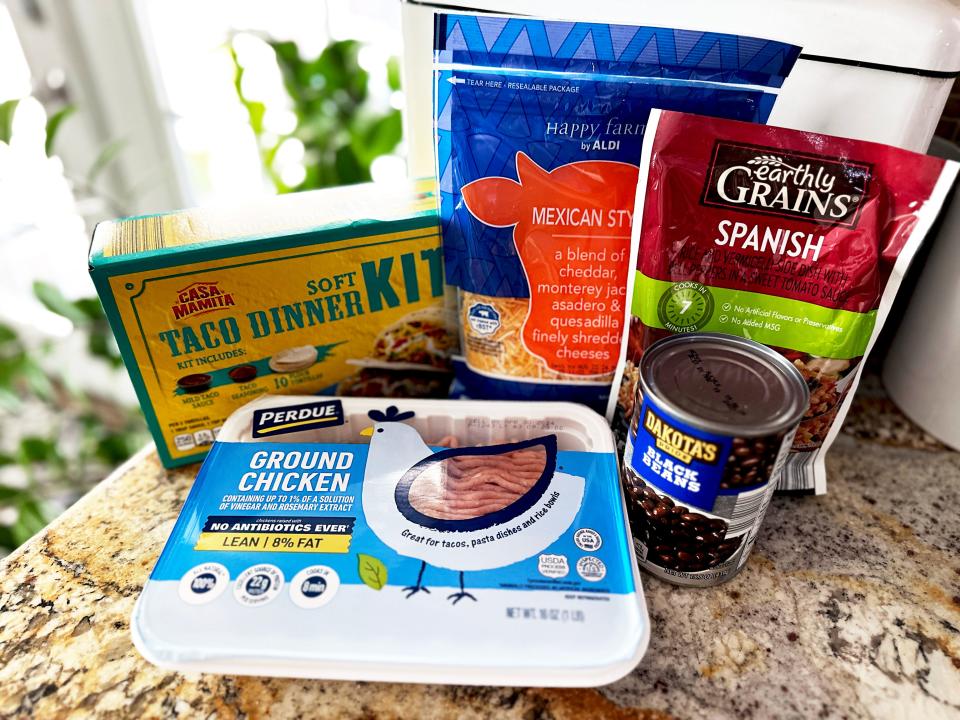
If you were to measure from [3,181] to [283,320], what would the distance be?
0.93m

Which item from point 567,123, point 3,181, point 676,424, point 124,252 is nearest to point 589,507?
point 676,424

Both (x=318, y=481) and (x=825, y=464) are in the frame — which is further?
(x=825, y=464)

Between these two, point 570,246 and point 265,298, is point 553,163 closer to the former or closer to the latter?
point 570,246

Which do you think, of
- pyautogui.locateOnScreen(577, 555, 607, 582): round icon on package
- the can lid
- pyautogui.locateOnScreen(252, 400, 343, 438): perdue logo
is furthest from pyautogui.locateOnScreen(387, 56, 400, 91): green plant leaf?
pyautogui.locateOnScreen(577, 555, 607, 582): round icon on package

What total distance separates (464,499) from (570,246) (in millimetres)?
281

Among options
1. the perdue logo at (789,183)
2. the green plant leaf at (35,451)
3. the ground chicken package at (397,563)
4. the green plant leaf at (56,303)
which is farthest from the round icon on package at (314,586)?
the green plant leaf at (35,451)

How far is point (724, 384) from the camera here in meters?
0.57

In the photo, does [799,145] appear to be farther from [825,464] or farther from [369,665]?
[369,665]

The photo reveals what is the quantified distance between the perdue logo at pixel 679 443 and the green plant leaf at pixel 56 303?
3.25 feet

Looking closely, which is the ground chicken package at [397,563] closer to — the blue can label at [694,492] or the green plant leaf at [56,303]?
the blue can label at [694,492]

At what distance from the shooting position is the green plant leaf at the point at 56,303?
3.66ft

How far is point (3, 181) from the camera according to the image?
1.28m

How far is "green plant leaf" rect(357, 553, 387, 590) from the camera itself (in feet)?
1.86

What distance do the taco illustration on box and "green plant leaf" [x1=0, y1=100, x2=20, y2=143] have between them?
717 mm
